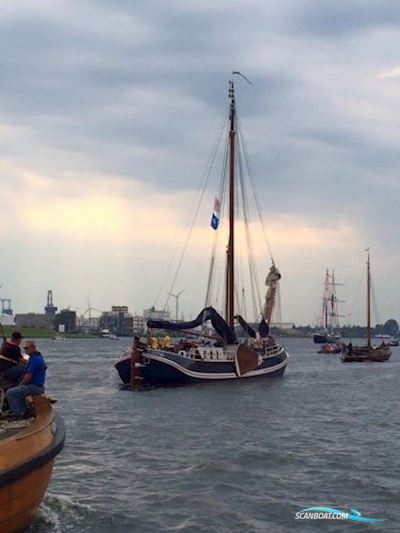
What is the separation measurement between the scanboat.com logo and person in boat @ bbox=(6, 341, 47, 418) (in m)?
5.51

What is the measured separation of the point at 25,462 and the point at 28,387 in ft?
9.29

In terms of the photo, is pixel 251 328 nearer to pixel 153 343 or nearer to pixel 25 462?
pixel 153 343

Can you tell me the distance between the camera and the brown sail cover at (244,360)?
45.2 metres

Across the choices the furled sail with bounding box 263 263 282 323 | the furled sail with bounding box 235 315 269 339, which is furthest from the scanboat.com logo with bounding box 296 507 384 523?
the furled sail with bounding box 263 263 282 323

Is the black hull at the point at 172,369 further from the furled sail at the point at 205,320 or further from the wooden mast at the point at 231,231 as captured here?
the wooden mast at the point at 231,231

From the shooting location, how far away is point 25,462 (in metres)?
11.2

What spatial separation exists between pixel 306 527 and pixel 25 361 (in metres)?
6.18

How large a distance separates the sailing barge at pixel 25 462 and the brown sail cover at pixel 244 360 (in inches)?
1270

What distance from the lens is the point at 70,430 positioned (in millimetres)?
25891

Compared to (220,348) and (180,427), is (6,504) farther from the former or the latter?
(220,348)

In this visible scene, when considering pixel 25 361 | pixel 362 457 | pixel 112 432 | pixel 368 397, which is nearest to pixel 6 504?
pixel 25 361

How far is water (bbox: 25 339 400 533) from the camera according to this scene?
1488cm

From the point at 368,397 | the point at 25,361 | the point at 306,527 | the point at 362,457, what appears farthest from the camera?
the point at 368,397

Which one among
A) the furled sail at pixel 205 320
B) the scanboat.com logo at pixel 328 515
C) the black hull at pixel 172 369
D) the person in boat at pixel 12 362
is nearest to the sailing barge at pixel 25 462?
the person in boat at pixel 12 362
